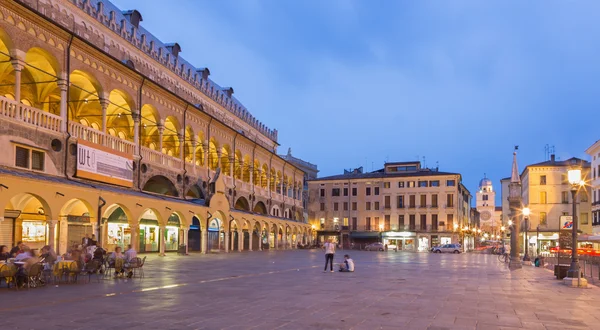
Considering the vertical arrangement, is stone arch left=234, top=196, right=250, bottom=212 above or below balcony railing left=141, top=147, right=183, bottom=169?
below

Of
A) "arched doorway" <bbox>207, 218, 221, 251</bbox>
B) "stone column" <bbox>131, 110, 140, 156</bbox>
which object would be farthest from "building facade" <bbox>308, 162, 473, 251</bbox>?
"stone column" <bbox>131, 110, 140, 156</bbox>

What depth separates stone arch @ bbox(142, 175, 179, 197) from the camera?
3697 cm

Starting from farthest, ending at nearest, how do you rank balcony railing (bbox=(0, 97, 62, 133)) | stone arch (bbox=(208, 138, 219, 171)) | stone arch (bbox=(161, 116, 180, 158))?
stone arch (bbox=(208, 138, 219, 171)) < stone arch (bbox=(161, 116, 180, 158)) < balcony railing (bbox=(0, 97, 62, 133))

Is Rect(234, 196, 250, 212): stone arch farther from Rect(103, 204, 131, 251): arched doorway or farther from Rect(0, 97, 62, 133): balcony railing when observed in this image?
Rect(0, 97, 62, 133): balcony railing

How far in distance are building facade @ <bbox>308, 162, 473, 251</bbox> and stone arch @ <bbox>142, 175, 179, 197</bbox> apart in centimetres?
4898

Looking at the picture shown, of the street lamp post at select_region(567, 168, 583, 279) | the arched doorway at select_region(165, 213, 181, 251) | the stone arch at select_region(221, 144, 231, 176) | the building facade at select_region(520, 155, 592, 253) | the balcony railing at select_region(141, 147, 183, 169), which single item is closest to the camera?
the street lamp post at select_region(567, 168, 583, 279)

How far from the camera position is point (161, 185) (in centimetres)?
3884

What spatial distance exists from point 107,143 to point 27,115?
238 inches

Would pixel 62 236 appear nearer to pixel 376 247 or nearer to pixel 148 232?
pixel 148 232

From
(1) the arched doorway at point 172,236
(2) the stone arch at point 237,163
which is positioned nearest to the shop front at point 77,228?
(1) the arched doorway at point 172,236

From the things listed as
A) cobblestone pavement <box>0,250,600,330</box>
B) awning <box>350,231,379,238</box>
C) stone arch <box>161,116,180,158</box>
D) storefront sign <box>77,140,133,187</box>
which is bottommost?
awning <box>350,231,379,238</box>

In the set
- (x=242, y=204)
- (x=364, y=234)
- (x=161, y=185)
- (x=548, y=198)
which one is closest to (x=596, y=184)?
(x=548, y=198)

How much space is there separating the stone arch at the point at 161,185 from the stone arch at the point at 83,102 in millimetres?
5078

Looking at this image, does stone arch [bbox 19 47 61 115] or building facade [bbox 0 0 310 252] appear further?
stone arch [bbox 19 47 61 115]
